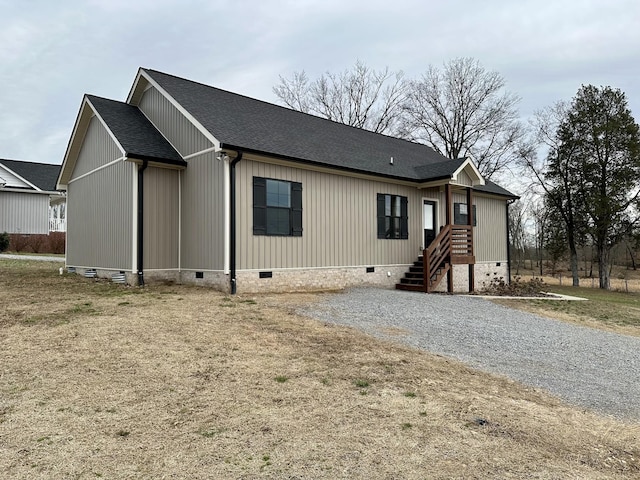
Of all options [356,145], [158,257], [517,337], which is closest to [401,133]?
[356,145]

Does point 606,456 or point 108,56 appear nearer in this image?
point 606,456

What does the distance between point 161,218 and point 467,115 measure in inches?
976

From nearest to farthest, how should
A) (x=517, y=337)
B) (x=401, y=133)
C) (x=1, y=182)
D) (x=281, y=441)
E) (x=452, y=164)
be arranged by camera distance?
(x=281, y=441) → (x=517, y=337) → (x=452, y=164) → (x=1, y=182) → (x=401, y=133)

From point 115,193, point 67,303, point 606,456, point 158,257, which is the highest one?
point 115,193

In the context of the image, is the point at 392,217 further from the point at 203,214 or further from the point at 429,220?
the point at 203,214

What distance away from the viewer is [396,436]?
3.47 meters

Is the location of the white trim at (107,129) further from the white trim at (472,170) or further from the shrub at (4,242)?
the shrub at (4,242)

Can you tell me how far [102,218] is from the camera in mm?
12484

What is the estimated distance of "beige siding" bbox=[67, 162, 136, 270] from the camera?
11.1 meters

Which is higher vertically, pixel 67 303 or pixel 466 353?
pixel 67 303

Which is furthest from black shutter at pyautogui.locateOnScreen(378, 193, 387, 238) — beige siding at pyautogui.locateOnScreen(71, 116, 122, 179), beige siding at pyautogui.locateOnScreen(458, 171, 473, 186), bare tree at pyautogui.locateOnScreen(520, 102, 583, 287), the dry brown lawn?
bare tree at pyautogui.locateOnScreen(520, 102, 583, 287)

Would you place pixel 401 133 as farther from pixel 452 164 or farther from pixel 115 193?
pixel 115 193

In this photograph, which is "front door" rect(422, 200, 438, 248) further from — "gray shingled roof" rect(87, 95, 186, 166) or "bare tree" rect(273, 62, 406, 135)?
"bare tree" rect(273, 62, 406, 135)

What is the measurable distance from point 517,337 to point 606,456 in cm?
433
